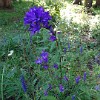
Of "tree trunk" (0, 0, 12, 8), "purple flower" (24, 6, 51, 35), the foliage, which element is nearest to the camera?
"purple flower" (24, 6, 51, 35)

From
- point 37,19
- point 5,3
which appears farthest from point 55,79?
point 5,3

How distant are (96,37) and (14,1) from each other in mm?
8254

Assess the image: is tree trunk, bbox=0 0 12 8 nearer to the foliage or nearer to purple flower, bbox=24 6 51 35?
the foliage

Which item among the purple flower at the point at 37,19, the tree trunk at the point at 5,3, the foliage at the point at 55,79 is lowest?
the tree trunk at the point at 5,3

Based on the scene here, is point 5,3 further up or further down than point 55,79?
further down

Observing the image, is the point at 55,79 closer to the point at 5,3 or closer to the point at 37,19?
the point at 37,19

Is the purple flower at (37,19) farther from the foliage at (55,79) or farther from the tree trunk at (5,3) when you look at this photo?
the tree trunk at (5,3)

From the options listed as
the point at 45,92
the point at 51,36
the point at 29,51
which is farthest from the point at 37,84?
the point at 29,51

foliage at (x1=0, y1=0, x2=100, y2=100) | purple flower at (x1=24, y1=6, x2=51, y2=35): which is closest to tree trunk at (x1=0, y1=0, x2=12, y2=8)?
foliage at (x1=0, y1=0, x2=100, y2=100)

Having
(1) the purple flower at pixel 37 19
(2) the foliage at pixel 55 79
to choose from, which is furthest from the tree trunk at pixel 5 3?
(1) the purple flower at pixel 37 19

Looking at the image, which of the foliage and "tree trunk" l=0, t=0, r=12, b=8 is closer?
the foliage

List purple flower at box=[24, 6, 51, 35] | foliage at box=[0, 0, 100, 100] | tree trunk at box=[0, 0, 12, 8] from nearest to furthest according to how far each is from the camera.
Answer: purple flower at box=[24, 6, 51, 35] < foliage at box=[0, 0, 100, 100] < tree trunk at box=[0, 0, 12, 8]

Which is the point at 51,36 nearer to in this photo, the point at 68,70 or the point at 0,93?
the point at 68,70

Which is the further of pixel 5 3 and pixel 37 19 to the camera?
pixel 5 3
